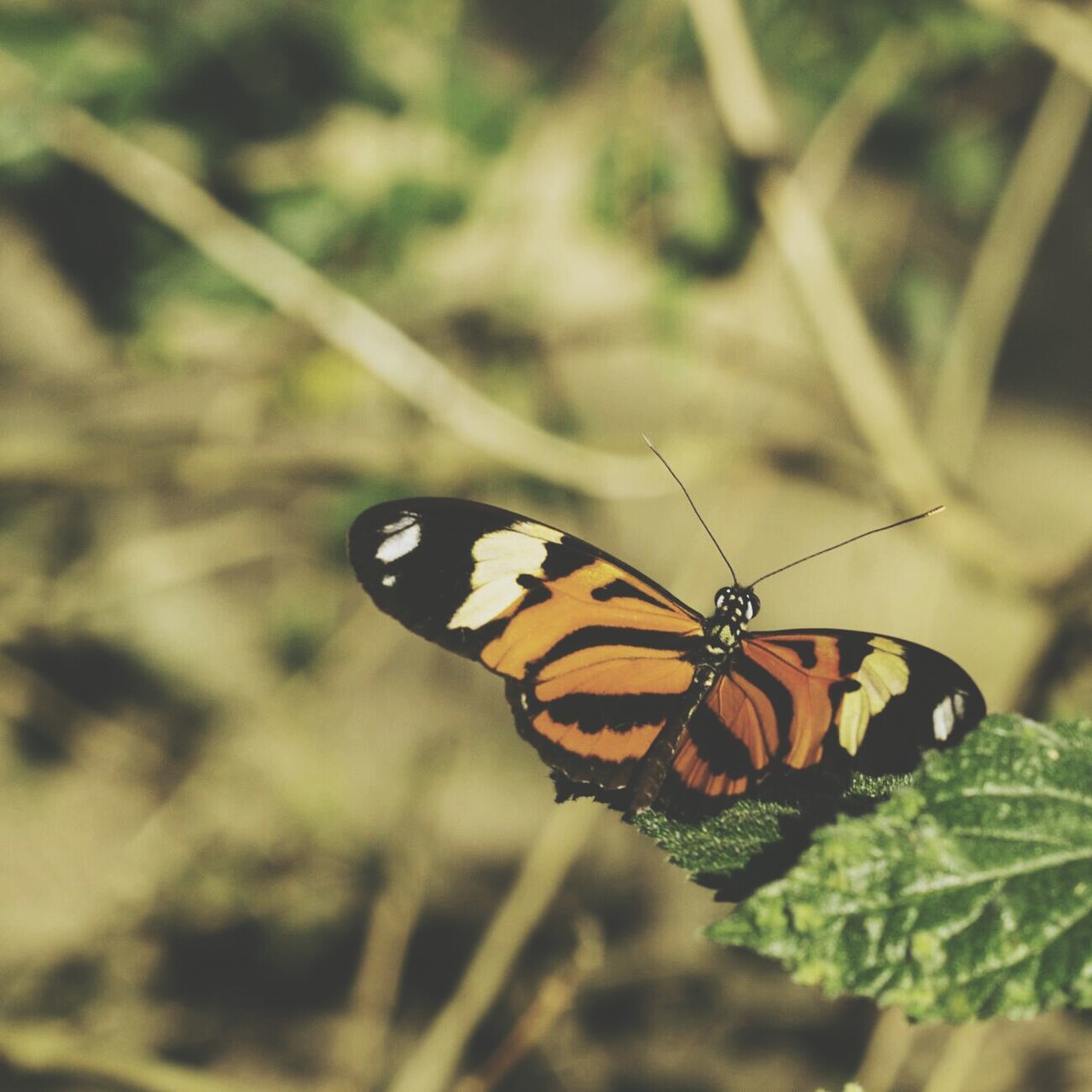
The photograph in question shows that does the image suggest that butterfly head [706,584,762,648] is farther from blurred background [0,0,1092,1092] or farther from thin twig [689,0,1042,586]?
thin twig [689,0,1042,586]

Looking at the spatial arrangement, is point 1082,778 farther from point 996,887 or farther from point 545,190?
point 545,190

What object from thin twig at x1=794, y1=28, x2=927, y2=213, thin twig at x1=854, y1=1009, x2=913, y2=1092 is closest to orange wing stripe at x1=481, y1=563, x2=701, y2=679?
thin twig at x1=854, y1=1009, x2=913, y2=1092

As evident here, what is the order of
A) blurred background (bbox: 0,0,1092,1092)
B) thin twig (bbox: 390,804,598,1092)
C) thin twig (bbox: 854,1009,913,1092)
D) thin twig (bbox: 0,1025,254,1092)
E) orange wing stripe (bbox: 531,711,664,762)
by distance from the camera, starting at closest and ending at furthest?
1. orange wing stripe (bbox: 531,711,664,762)
2. thin twig (bbox: 0,1025,254,1092)
3. thin twig (bbox: 390,804,598,1092)
4. thin twig (bbox: 854,1009,913,1092)
5. blurred background (bbox: 0,0,1092,1092)

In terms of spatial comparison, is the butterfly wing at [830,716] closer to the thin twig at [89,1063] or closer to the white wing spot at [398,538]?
the white wing spot at [398,538]

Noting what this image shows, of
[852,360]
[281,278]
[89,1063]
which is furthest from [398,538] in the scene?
[852,360]

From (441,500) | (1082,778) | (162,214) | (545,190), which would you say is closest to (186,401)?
(162,214)

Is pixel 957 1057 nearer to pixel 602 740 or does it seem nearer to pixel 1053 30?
pixel 602 740
